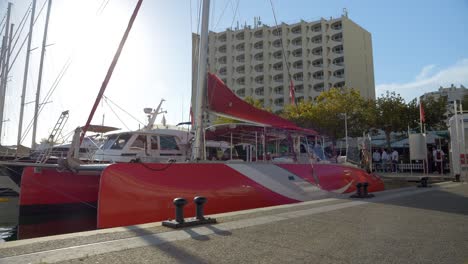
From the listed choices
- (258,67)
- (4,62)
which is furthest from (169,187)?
(258,67)

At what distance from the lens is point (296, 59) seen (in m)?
84.7

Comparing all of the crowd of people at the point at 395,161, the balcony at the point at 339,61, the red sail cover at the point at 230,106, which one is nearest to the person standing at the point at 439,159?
the crowd of people at the point at 395,161

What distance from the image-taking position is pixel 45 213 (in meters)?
10.9

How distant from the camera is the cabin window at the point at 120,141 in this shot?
11973mm

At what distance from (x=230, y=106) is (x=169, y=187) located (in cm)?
387

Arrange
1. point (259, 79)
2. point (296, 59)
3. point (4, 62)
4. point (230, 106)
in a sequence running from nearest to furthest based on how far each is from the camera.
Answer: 1. point (230, 106)
2. point (4, 62)
3. point (296, 59)
4. point (259, 79)

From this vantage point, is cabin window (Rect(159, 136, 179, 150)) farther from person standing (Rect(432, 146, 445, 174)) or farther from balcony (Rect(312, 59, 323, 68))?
balcony (Rect(312, 59, 323, 68))

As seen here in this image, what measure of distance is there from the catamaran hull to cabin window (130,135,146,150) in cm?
153

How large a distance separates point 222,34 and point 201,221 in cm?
9084

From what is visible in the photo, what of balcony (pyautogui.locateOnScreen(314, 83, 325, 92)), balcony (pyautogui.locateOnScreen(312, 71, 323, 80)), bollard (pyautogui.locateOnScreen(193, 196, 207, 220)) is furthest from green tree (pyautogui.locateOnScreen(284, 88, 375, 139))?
balcony (pyautogui.locateOnScreen(312, 71, 323, 80))

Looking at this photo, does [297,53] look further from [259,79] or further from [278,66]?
[259,79]

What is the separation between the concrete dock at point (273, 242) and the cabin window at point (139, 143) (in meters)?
5.49

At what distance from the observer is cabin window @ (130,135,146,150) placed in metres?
11.9

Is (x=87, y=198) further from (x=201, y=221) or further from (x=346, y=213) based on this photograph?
(x=346, y=213)
